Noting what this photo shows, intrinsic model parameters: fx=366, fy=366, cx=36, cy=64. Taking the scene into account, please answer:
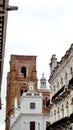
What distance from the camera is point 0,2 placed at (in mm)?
12039

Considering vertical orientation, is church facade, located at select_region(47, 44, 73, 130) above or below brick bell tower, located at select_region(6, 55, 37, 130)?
above

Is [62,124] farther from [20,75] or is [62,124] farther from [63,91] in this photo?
[20,75]

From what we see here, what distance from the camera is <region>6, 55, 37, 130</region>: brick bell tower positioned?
96.4 metres

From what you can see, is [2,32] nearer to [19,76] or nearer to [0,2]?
[0,2]

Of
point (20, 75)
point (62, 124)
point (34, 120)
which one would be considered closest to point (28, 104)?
point (34, 120)

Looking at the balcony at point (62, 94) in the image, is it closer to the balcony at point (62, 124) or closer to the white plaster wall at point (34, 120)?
the balcony at point (62, 124)

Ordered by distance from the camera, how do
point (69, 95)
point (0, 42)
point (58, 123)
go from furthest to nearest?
point (58, 123) → point (69, 95) → point (0, 42)

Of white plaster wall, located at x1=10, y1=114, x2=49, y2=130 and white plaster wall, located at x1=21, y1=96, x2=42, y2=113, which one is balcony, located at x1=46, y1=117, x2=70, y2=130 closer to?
white plaster wall, located at x1=10, y1=114, x2=49, y2=130

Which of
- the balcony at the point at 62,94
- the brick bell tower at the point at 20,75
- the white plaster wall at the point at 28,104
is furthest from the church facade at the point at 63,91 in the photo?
the brick bell tower at the point at 20,75

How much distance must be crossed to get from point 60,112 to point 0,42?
2788cm

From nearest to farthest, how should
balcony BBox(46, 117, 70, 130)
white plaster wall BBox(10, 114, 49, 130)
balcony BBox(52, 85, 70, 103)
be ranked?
balcony BBox(46, 117, 70, 130)
balcony BBox(52, 85, 70, 103)
white plaster wall BBox(10, 114, 49, 130)

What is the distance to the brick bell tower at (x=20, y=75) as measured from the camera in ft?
316

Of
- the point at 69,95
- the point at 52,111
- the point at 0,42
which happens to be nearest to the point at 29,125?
the point at 52,111

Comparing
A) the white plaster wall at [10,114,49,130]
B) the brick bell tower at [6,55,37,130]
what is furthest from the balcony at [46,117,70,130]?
the brick bell tower at [6,55,37,130]
